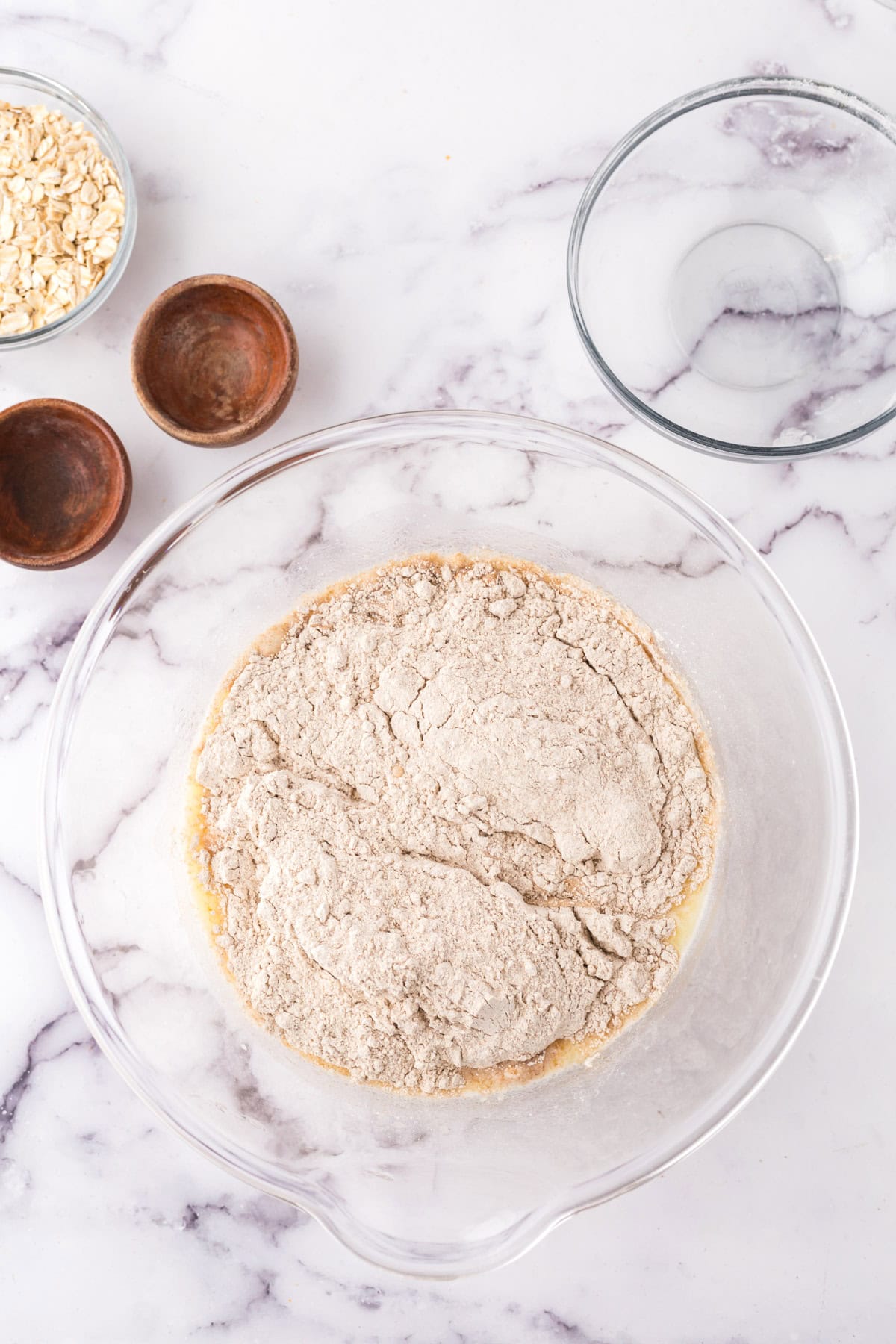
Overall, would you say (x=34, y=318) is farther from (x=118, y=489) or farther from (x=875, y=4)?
(x=875, y=4)

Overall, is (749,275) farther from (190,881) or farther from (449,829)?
(190,881)

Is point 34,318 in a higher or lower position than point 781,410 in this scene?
lower

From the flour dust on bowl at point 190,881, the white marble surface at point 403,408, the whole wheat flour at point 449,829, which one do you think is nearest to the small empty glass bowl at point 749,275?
the white marble surface at point 403,408

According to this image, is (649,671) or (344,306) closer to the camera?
(649,671)

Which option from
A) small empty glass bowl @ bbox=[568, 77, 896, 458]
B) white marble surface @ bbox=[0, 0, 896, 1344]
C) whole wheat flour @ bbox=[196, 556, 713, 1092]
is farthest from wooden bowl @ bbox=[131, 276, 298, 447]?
small empty glass bowl @ bbox=[568, 77, 896, 458]

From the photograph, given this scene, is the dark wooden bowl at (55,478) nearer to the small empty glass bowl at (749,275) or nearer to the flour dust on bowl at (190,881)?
the flour dust on bowl at (190,881)

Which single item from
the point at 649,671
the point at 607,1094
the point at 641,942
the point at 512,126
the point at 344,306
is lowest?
the point at 607,1094

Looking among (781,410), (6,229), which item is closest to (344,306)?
(6,229)

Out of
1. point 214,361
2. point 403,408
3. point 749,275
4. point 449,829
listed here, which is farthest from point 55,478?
point 749,275
